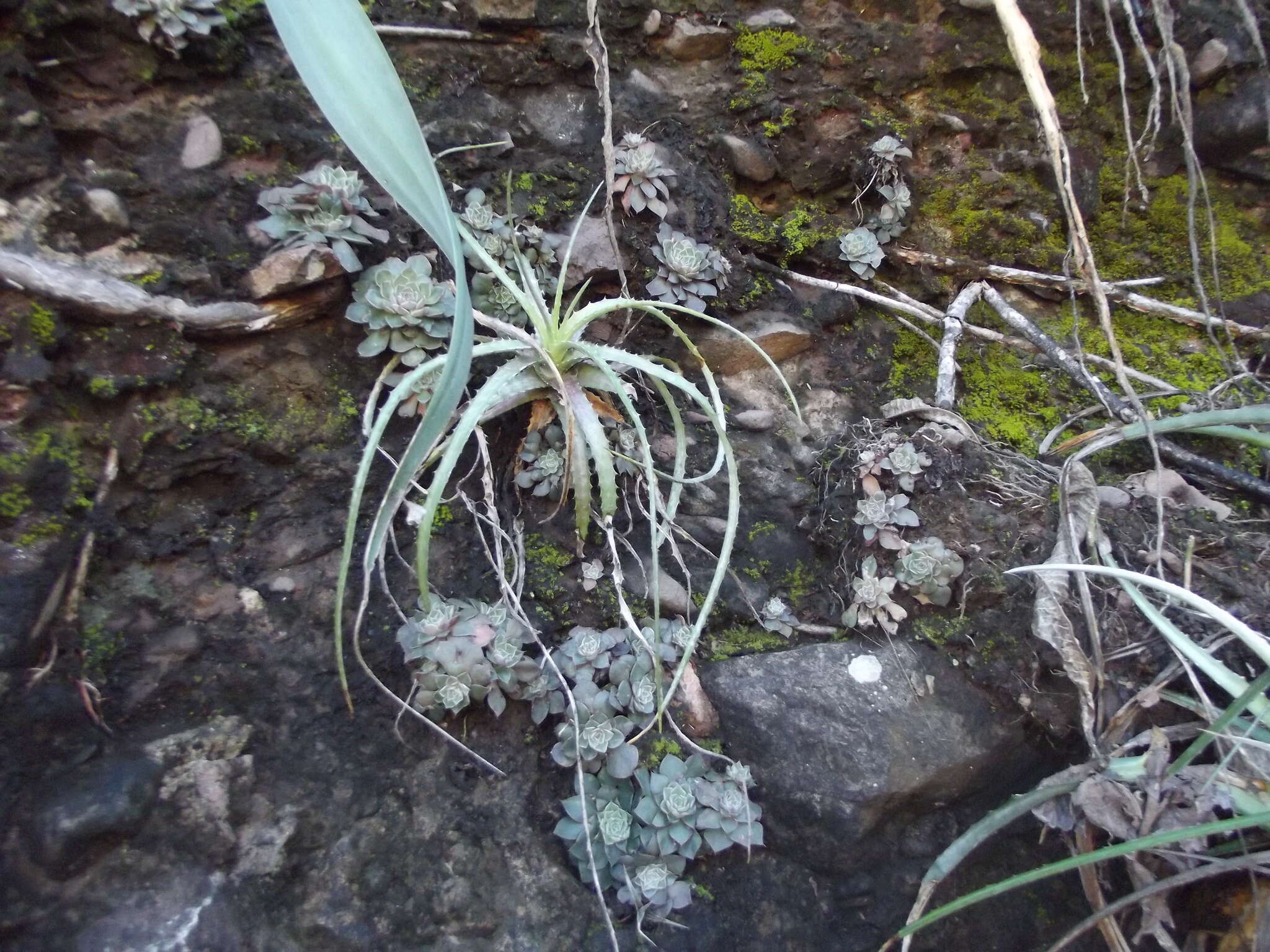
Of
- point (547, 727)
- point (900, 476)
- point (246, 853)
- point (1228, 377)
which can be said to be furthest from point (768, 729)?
point (1228, 377)

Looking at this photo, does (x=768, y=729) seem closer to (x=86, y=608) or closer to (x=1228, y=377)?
(x=86, y=608)

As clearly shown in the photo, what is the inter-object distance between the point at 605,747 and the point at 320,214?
3.19 ft

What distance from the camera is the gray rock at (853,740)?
3.62 feet

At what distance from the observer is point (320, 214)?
1154mm

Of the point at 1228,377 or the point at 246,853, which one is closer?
the point at 246,853

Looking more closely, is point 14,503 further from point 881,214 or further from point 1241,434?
point 1241,434

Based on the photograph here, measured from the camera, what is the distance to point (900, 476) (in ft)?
4.13

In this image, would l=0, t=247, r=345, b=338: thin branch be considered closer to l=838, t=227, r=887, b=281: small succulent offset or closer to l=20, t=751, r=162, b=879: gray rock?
l=20, t=751, r=162, b=879: gray rock

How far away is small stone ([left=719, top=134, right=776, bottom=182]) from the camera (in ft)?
5.02

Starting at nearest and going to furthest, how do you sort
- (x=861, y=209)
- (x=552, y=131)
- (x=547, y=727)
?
(x=547, y=727) → (x=552, y=131) → (x=861, y=209)

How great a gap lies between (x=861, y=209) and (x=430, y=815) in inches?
58.7

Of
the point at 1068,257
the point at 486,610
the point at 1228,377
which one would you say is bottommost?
the point at 486,610

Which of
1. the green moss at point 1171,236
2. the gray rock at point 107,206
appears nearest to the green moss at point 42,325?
the gray rock at point 107,206

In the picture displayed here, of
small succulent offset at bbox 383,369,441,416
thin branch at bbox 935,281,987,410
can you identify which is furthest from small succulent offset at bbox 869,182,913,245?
small succulent offset at bbox 383,369,441,416
